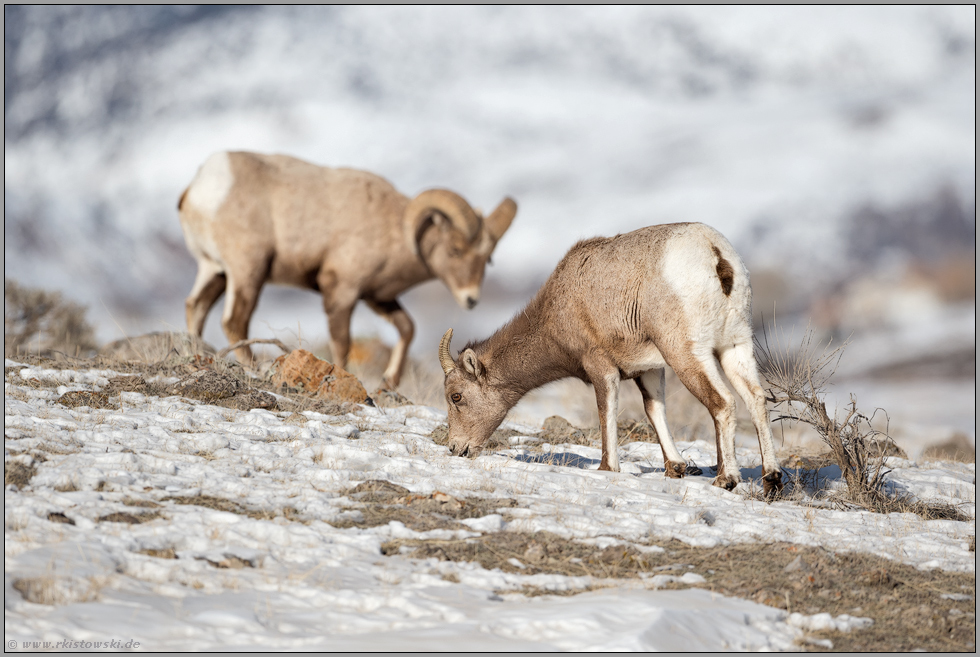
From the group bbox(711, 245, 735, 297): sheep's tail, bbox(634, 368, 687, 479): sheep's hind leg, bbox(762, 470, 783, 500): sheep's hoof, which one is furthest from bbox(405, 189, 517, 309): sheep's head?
bbox(762, 470, 783, 500): sheep's hoof

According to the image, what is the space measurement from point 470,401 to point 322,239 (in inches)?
255

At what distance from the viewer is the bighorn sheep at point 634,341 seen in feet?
25.1

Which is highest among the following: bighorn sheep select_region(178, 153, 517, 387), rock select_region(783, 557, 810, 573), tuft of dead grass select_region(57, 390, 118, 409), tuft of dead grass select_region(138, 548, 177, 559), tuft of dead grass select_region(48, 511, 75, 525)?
bighorn sheep select_region(178, 153, 517, 387)

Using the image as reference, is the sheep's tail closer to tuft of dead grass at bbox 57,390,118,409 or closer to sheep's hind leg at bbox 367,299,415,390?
tuft of dead grass at bbox 57,390,118,409

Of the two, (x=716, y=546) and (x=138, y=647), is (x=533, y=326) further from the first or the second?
(x=138, y=647)

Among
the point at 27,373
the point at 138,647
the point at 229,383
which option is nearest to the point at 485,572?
the point at 138,647

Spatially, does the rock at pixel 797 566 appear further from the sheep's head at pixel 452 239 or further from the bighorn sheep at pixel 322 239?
the sheep's head at pixel 452 239

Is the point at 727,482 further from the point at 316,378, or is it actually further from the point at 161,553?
the point at 316,378

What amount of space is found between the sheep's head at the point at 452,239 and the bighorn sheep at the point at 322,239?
0.02 metres

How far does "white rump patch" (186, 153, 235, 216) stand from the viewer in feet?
46.0

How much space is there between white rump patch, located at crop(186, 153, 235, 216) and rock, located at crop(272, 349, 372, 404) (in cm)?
430

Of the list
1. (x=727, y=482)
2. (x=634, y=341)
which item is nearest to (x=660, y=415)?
(x=634, y=341)

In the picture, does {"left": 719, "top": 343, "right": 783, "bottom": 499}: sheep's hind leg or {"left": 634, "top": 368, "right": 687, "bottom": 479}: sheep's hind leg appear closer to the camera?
{"left": 719, "top": 343, "right": 783, "bottom": 499}: sheep's hind leg

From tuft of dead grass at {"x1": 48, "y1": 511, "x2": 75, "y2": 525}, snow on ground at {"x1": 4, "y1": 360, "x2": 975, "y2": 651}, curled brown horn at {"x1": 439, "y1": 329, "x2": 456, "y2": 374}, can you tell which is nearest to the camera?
snow on ground at {"x1": 4, "y1": 360, "x2": 975, "y2": 651}
